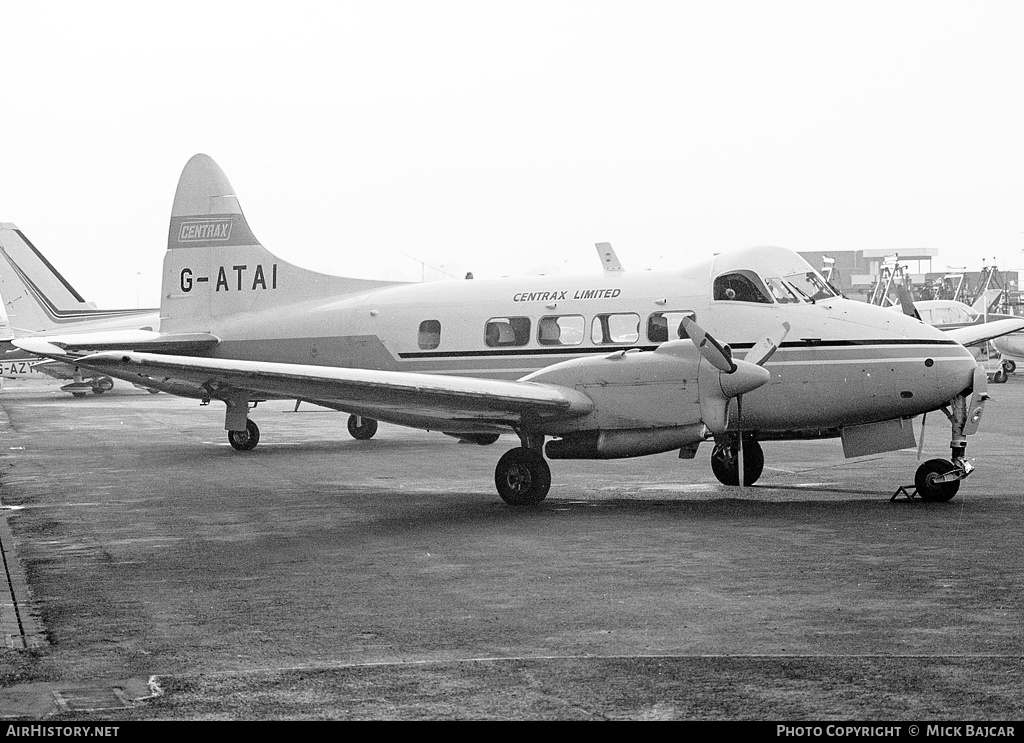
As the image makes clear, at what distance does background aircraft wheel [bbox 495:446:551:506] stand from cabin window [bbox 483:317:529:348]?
3.89m

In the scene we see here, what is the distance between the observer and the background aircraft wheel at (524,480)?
15180mm

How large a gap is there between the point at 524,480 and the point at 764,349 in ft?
10.9

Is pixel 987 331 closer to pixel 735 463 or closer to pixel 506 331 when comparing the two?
pixel 735 463

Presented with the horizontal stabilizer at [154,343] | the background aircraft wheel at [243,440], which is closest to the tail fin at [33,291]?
the background aircraft wheel at [243,440]

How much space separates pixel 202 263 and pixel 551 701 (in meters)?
18.6

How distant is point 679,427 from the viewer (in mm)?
14500

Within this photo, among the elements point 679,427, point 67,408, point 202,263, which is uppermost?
point 202,263

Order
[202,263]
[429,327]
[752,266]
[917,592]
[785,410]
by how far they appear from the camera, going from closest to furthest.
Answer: [917,592]
[785,410]
[752,266]
[429,327]
[202,263]

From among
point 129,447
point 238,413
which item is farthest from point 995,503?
point 129,447

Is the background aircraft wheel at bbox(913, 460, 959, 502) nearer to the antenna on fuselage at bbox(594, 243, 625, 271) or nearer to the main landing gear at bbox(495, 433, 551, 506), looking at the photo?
the main landing gear at bbox(495, 433, 551, 506)

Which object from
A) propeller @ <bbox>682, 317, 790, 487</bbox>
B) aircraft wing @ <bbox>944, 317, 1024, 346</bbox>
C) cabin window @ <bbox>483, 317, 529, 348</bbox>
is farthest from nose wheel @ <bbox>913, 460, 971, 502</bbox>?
cabin window @ <bbox>483, 317, 529, 348</bbox>

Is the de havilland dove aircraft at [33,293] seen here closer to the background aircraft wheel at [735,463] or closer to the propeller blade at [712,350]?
the background aircraft wheel at [735,463]

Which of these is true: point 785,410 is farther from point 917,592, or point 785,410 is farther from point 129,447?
point 129,447

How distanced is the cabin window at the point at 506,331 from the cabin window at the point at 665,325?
1948 mm
